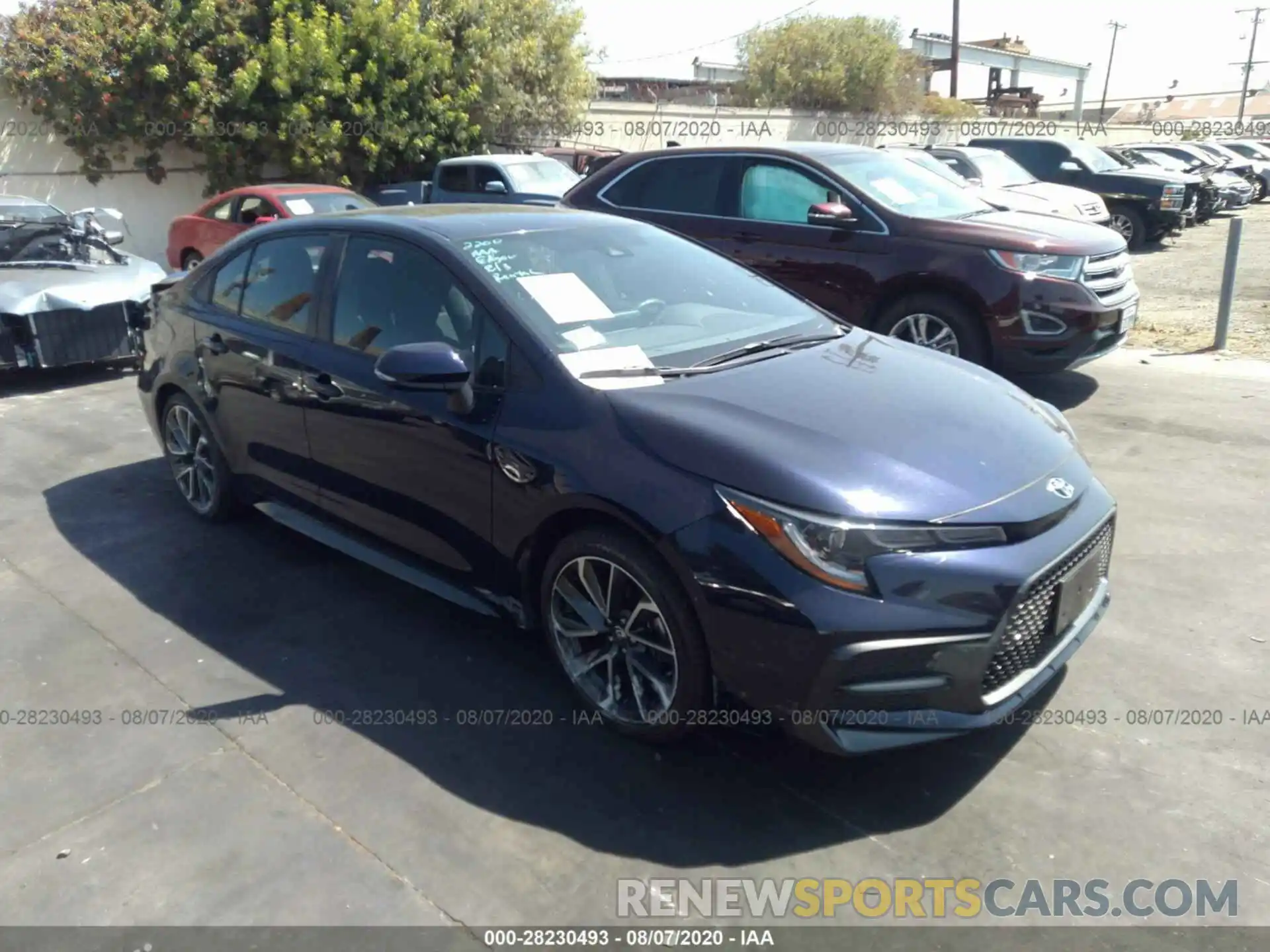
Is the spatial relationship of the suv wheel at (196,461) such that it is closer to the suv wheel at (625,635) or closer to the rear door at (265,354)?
the rear door at (265,354)

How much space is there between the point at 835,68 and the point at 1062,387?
33.5 meters

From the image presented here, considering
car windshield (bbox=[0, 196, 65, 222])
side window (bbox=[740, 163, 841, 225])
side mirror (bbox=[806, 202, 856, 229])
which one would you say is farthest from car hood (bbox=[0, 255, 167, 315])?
side mirror (bbox=[806, 202, 856, 229])

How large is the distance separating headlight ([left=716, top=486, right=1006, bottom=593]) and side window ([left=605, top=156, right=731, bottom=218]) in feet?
17.6

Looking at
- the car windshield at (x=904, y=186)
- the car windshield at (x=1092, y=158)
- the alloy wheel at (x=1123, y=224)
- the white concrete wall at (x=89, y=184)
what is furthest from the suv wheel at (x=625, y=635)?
the car windshield at (x=1092, y=158)

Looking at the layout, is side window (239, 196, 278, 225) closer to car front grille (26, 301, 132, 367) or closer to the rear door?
car front grille (26, 301, 132, 367)

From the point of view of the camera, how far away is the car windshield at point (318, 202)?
42.6ft

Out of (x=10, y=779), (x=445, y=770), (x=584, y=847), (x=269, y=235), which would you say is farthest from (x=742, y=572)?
(x=269, y=235)

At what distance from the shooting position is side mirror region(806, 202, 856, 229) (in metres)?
7.28

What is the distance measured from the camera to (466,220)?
430 centimetres

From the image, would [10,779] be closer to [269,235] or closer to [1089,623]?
[269,235]

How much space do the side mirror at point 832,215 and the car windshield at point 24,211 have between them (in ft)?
22.2

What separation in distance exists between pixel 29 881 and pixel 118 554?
244 centimetres

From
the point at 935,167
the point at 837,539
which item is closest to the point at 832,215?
the point at 935,167

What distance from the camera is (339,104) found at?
1814 centimetres
